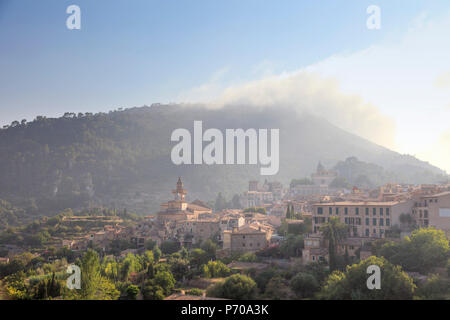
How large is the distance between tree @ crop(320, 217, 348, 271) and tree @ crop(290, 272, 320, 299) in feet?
10.7

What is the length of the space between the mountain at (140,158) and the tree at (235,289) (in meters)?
72.0

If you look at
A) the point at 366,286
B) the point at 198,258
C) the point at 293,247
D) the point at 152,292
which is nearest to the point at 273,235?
the point at 293,247

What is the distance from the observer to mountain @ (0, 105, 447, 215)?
11169 centimetres

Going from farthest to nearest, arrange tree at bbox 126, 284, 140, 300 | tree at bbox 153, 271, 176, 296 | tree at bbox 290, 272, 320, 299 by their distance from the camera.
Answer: tree at bbox 153, 271, 176, 296 → tree at bbox 126, 284, 140, 300 → tree at bbox 290, 272, 320, 299

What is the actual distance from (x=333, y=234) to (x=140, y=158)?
359ft

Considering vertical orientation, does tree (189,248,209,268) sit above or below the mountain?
below

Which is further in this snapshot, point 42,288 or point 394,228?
point 394,228

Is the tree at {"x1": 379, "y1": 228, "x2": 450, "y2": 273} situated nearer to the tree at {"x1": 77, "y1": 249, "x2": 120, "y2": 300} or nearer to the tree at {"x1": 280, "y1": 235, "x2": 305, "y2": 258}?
the tree at {"x1": 280, "y1": 235, "x2": 305, "y2": 258}

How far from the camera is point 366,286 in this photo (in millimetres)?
25125

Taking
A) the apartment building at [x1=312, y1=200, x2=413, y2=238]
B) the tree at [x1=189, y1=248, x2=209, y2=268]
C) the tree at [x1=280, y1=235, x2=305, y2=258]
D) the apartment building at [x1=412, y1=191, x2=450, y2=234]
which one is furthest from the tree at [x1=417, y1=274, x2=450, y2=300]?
the tree at [x1=189, y1=248, x2=209, y2=268]

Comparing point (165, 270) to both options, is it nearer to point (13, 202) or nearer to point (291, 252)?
point (291, 252)

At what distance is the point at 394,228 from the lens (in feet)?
115
